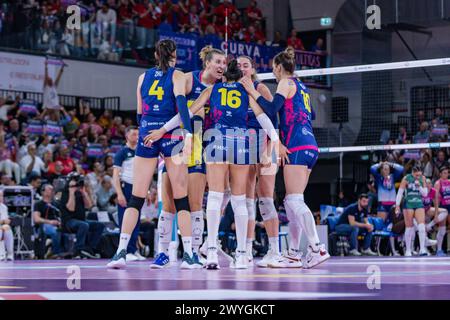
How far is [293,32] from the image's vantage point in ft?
84.1

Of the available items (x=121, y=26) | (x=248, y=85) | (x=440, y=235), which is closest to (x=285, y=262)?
(x=248, y=85)

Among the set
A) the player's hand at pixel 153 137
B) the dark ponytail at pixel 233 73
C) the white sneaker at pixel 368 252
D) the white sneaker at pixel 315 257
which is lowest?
the white sneaker at pixel 368 252

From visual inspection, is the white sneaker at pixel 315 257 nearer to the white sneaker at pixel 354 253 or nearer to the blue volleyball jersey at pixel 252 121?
the blue volleyball jersey at pixel 252 121

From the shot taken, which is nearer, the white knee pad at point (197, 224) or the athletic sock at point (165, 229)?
the athletic sock at point (165, 229)

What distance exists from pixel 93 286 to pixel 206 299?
1.46 meters

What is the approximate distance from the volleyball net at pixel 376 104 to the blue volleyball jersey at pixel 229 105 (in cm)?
1148

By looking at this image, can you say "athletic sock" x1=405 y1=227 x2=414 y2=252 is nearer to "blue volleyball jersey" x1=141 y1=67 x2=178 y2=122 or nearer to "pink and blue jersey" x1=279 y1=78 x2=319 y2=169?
"pink and blue jersey" x1=279 y1=78 x2=319 y2=169

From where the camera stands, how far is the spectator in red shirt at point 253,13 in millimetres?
25797

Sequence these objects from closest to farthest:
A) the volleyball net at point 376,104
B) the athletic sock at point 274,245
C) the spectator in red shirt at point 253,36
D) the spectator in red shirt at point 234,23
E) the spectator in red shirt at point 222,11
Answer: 1. the athletic sock at point 274,245
2. the volleyball net at point 376,104
3. the spectator in red shirt at point 234,23
4. the spectator in red shirt at point 253,36
5. the spectator in red shirt at point 222,11

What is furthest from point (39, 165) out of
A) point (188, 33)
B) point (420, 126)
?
point (420, 126)

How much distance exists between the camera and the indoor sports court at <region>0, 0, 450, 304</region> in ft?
26.5

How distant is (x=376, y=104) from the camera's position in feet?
72.4

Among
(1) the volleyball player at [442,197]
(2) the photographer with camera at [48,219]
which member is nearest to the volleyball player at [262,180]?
(2) the photographer with camera at [48,219]
